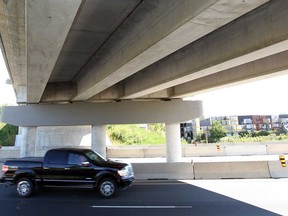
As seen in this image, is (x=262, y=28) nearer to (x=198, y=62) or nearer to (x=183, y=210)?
(x=198, y=62)

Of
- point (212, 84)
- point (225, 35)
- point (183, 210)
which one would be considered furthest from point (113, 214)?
point (212, 84)

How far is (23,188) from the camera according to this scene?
11.4m

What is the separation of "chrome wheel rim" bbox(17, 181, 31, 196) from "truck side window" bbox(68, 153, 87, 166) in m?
1.86

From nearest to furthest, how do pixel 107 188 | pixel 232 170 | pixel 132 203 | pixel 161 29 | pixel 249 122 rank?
pixel 161 29
pixel 132 203
pixel 107 188
pixel 232 170
pixel 249 122

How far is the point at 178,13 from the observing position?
6.22m

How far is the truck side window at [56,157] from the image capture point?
11630mm

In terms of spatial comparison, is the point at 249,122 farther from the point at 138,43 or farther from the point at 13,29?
the point at 13,29

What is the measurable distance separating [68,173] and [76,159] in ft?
2.03

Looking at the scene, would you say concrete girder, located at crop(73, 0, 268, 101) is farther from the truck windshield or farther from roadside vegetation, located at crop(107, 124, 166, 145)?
roadside vegetation, located at crop(107, 124, 166, 145)

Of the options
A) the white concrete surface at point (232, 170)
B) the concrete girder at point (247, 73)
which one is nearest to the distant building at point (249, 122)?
the white concrete surface at point (232, 170)

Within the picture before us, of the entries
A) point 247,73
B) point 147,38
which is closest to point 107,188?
point 147,38

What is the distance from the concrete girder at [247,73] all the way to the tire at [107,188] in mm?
6709

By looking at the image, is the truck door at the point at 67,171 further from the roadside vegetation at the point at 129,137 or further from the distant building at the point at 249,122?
the distant building at the point at 249,122

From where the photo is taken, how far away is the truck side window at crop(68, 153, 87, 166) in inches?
450
